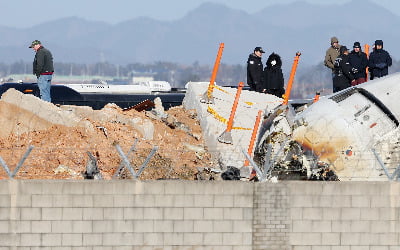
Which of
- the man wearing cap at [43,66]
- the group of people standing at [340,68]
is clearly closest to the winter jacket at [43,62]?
the man wearing cap at [43,66]

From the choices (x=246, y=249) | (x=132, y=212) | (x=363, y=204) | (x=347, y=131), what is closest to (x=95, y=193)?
(x=132, y=212)

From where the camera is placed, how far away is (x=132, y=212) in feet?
58.5

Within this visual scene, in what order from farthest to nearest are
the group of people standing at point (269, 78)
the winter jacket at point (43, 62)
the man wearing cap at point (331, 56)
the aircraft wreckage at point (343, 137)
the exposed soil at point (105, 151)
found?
the group of people standing at point (269, 78)
the man wearing cap at point (331, 56)
the winter jacket at point (43, 62)
the exposed soil at point (105, 151)
the aircraft wreckage at point (343, 137)

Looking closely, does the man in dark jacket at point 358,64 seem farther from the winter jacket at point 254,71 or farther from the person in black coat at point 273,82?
the person in black coat at point 273,82

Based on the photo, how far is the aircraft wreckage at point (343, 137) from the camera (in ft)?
68.8

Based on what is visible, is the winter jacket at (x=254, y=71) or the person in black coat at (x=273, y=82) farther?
the person in black coat at (x=273, y=82)

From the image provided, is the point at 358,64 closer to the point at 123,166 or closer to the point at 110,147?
the point at 110,147

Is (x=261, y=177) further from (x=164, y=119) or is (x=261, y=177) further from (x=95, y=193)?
(x=164, y=119)

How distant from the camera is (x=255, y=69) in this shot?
33188mm

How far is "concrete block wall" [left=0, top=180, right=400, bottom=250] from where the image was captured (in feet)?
58.0

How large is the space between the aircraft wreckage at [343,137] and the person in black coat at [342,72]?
8.23m

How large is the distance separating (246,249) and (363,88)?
5.76 metres

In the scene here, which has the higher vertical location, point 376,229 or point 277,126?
point 277,126

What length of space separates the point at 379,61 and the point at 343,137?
32.9ft
